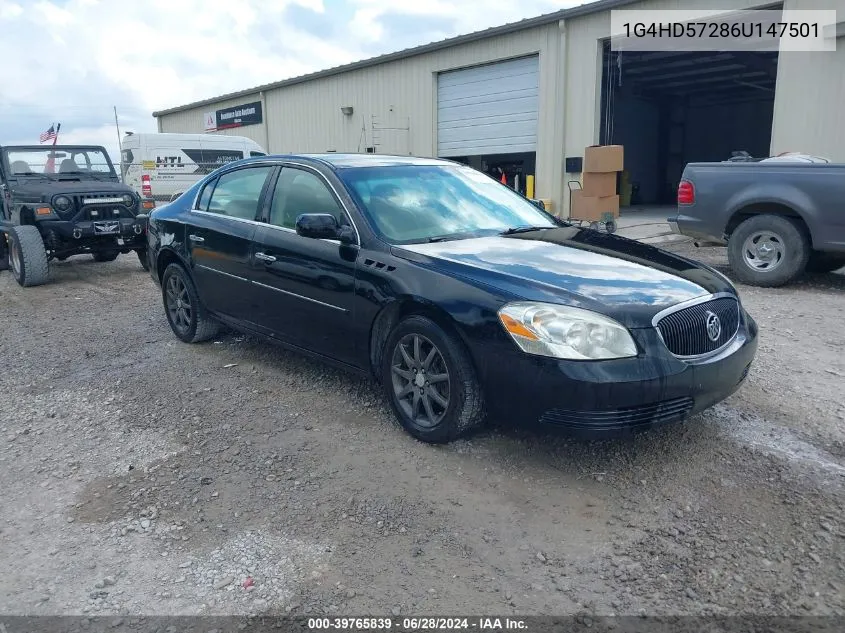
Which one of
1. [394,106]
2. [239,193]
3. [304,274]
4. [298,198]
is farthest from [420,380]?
[394,106]

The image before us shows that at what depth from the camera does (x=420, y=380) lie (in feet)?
12.0

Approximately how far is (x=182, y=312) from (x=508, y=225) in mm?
3066

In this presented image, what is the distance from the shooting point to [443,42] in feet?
57.9

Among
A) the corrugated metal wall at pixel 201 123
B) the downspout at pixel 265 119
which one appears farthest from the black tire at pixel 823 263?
the corrugated metal wall at pixel 201 123

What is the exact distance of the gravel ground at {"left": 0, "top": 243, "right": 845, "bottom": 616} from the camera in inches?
101

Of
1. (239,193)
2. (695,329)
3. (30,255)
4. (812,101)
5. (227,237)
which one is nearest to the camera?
(695,329)

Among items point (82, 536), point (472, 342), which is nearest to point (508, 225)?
point (472, 342)

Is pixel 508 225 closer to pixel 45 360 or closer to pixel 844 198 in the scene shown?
pixel 45 360

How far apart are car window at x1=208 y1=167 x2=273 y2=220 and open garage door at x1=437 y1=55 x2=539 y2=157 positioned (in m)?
12.3

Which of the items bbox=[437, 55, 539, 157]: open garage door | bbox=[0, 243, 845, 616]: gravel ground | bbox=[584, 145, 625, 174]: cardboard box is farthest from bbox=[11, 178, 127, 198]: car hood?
bbox=[437, 55, 539, 157]: open garage door

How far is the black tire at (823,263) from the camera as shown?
793 cm

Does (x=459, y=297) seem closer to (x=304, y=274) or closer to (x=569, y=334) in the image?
(x=569, y=334)

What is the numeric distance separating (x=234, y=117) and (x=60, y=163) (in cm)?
1825

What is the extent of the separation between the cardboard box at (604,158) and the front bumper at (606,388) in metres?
11.2
